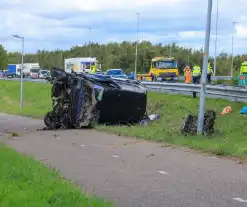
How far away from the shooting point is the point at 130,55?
91000 mm

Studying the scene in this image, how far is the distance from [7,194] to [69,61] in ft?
196

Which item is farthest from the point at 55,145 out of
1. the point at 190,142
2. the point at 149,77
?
the point at 149,77

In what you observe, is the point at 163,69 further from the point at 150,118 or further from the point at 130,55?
the point at 130,55

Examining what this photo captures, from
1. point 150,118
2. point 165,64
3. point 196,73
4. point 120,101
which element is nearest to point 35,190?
point 120,101

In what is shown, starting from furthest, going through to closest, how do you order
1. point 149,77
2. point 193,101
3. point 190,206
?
point 149,77, point 193,101, point 190,206

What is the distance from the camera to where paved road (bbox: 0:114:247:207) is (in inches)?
266

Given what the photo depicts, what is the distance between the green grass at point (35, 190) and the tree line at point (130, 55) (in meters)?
64.6

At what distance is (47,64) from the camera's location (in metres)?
115

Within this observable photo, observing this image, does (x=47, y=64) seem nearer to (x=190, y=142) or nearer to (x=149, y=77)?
(x=149, y=77)

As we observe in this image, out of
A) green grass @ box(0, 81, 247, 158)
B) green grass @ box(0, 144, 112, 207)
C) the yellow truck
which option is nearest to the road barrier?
green grass @ box(0, 81, 247, 158)

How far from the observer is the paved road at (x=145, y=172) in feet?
22.2

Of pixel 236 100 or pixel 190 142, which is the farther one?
pixel 236 100

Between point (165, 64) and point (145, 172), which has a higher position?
point (165, 64)

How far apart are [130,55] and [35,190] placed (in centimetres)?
8541
